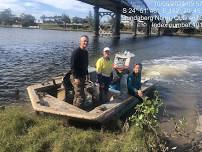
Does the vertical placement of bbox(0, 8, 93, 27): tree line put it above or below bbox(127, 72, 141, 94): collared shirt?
above

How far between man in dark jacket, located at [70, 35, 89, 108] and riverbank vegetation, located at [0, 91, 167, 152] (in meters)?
0.98

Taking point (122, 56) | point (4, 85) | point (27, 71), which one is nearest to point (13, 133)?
point (122, 56)

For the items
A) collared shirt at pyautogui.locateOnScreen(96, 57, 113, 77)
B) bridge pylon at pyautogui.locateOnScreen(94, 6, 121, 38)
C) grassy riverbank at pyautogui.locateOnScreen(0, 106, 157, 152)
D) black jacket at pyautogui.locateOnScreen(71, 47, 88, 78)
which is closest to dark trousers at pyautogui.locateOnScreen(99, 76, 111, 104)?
collared shirt at pyautogui.locateOnScreen(96, 57, 113, 77)

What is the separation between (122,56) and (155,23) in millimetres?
127938

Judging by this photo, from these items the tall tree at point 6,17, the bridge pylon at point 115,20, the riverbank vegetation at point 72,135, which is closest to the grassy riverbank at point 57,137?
the riverbank vegetation at point 72,135

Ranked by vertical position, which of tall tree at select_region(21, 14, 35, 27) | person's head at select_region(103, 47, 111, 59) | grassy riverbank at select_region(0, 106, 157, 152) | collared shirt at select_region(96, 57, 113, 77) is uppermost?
tall tree at select_region(21, 14, 35, 27)

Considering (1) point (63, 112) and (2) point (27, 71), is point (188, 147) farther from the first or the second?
(2) point (27, 71)

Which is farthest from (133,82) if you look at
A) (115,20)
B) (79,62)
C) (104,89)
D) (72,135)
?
Result: (115,20)

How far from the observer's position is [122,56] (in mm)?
14289

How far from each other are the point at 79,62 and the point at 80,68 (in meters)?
0.20

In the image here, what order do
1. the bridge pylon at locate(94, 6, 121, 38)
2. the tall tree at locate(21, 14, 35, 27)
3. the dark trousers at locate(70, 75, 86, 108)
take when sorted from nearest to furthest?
the dark trousers at locate(70, 75, 86, 108)
the bridge pylon at locate(94, 6, 121, 38)
the tall tree at locate(21, 14, 35, 27)

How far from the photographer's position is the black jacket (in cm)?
905

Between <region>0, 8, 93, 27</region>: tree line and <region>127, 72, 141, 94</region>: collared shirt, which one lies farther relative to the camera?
<region>0, 8, 93, 27</region>: tree line

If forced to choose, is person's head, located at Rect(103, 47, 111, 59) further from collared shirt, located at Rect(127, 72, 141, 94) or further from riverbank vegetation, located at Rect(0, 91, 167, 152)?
riverbank vegetation, located at Rect(0, 91, 167, 152)
